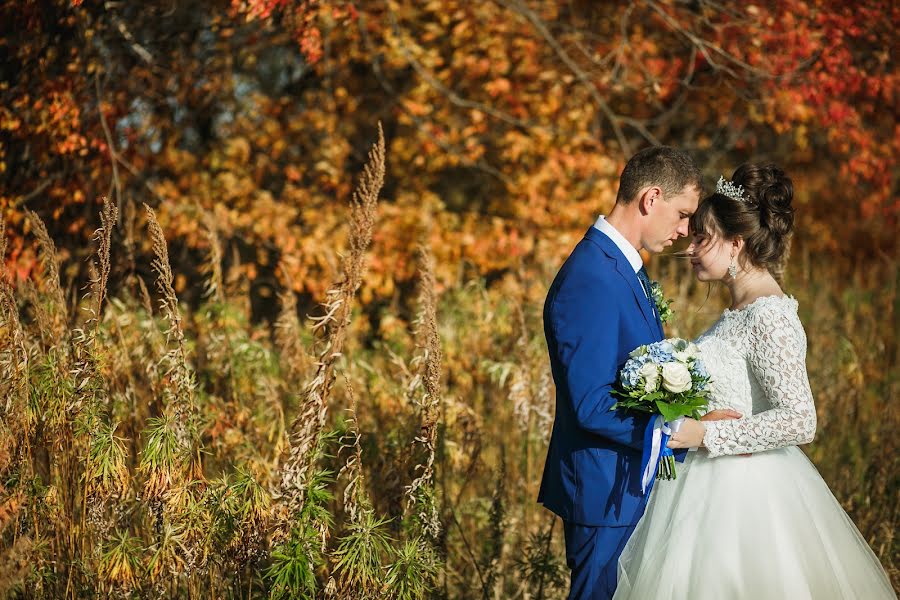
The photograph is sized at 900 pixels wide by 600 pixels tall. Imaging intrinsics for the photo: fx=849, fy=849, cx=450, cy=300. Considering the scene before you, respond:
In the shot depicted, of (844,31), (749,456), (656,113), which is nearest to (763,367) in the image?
(749,456)

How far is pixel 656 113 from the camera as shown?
1084 cm

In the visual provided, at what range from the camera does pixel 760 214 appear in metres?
3.54

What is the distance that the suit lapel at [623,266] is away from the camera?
3139 mm

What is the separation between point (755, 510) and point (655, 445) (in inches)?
22.1

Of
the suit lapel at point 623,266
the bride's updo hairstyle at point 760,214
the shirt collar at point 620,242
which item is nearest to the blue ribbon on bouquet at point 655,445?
the suit lapel at point 623,266

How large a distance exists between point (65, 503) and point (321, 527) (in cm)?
120

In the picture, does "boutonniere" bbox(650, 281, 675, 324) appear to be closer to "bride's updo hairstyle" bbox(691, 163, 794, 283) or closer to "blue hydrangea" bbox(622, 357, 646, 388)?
"bride's updo hairstyle" bbox(691, 163, 794, 283)

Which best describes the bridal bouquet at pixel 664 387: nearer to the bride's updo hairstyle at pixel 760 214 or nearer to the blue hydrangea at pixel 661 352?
the blue hydrangea at pixel 661 352

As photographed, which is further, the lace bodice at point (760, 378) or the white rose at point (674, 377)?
the lace bodice at point (760, 378)

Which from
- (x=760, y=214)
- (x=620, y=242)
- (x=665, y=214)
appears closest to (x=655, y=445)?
(x=620, y=242)

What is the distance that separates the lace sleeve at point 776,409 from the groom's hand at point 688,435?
4 cm

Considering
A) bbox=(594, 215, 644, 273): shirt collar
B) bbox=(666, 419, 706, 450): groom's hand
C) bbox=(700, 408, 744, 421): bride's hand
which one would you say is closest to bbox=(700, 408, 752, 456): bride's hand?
bbox=(700, 408, 744, 421): bride's hand

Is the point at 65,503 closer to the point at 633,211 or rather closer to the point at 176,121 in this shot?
the point at 633,211

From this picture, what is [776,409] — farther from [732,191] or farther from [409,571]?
[409,571]
